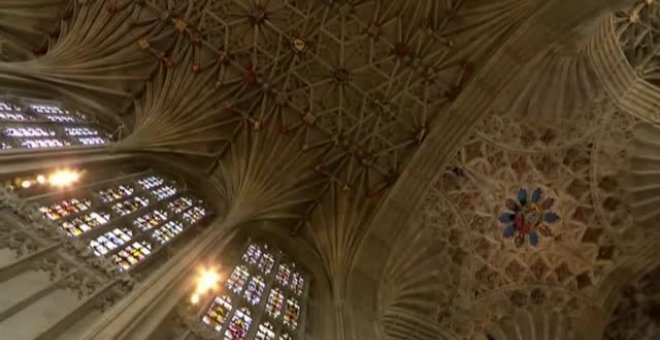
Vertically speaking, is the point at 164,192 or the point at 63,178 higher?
the point at 164,192

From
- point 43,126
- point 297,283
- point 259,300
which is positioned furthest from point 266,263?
point 43,126

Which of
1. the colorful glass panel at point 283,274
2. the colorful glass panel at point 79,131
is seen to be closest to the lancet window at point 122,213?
the colorful glass panel at point 79,131

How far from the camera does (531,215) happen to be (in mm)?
13492

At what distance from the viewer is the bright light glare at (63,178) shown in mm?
9125

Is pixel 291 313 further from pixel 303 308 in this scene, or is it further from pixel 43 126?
pixel 43 126

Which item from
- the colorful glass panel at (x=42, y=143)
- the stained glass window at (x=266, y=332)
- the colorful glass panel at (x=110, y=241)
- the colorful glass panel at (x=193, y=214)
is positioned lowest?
the colorful glass panel at (x=110, y=241)

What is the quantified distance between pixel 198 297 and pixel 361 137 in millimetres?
5949

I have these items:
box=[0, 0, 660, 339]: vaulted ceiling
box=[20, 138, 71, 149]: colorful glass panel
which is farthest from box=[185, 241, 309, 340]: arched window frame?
box=[20, 138, 71, 149]: colorful glass panel

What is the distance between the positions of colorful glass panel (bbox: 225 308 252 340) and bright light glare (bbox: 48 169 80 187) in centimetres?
304

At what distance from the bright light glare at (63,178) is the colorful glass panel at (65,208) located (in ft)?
0.85

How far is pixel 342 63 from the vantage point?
44.7 ft

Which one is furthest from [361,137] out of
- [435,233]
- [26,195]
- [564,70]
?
[26,195]

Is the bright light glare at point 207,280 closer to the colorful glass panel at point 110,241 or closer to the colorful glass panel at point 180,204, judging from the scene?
the colorful glass panel at point 110,241

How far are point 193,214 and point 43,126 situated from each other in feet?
Answer: 9.63
